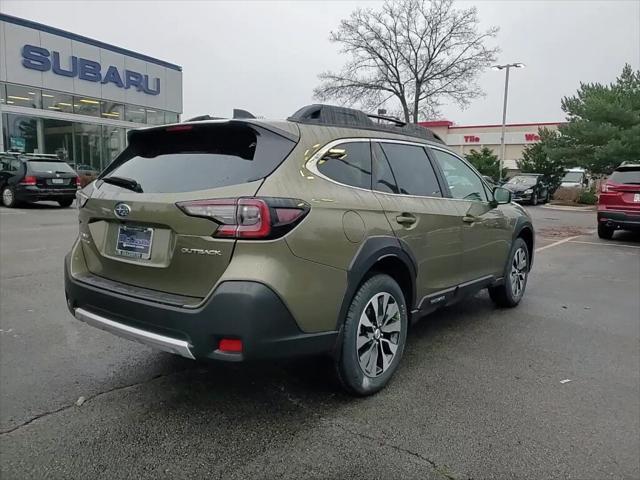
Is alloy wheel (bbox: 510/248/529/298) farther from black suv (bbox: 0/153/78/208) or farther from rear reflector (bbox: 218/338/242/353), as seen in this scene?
black suv (bbox: 0/153/78/208)

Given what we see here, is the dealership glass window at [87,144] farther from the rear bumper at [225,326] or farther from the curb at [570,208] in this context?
the rear bumper at [225,326]

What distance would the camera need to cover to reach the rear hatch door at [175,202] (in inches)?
106

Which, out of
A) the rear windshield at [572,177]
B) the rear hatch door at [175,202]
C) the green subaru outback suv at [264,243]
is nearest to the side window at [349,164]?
the green subaru outback suv at [264,243]

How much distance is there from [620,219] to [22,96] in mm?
24840

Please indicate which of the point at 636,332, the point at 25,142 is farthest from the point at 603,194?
the point at 25,142

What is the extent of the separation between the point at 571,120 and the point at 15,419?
30.0 m

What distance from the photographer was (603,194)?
11016 mm

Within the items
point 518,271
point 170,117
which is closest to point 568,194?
point 518,271

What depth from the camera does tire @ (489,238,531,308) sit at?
5391mm

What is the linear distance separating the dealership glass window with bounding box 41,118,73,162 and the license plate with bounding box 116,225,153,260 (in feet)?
82.1

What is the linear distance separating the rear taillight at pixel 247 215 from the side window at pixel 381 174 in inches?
38.2

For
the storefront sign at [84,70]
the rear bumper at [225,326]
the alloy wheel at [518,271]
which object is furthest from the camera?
the storefront sign at [84,70]

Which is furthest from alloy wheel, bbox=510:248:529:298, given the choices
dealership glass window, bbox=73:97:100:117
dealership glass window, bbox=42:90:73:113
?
dealership glass window, bbox=73:97:100:117

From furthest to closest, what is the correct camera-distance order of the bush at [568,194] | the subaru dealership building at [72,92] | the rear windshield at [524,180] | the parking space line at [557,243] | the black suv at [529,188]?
the bush at [568,194] < the rear windshield at [524,180] < the subaru dealership building at [72,92] < the black suv at [529,188] < the parking space line at [557,243]
